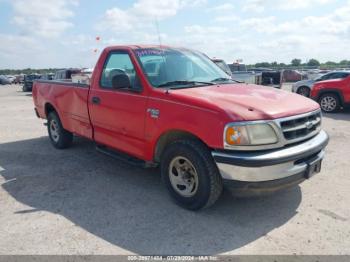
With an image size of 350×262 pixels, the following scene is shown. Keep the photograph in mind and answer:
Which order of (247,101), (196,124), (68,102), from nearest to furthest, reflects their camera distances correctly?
(196,124) < (247,101) < (68,102)

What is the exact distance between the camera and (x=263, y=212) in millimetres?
3873

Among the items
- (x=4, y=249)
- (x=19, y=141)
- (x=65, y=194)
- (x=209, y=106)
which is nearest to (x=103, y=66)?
(x=65, y=194)

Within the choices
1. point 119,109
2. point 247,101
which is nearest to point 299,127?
point 247,101

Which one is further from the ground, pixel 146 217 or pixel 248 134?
pixel 248 134

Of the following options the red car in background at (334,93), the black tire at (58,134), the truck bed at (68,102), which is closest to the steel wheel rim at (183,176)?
the truck bed at (68,102)

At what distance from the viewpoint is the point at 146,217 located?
3.79 meters

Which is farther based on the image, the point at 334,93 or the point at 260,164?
the point at 334,93

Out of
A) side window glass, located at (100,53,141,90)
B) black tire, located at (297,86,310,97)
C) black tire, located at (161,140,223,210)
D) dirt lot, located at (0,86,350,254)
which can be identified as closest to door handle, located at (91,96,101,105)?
side window glass, located at (100,53,141,90)

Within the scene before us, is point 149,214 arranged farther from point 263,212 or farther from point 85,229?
point 263,212

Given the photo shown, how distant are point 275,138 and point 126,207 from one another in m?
1.96

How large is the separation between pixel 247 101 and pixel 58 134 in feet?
14.6

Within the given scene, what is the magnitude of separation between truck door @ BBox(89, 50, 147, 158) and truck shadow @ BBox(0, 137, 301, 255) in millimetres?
592

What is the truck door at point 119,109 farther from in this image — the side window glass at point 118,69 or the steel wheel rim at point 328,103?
the steel wheel rim at point 328,103

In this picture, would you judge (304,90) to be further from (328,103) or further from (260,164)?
(260,164)
